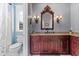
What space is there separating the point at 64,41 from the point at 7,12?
119 cm

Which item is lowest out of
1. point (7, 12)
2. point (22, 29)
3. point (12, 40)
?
point (12, 40)

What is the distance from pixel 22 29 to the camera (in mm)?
1463

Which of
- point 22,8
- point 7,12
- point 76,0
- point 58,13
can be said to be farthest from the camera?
point 58,13

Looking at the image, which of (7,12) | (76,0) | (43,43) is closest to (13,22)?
(7,12)

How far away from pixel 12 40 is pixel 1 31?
0.56 ft

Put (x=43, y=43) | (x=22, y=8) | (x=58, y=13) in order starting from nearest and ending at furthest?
(x=22, y=8) < (x=43, y=43) < (x=58, y=13)

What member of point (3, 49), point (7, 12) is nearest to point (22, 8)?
point (7, 12)

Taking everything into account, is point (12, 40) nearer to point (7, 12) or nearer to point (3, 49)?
point (3, 49)

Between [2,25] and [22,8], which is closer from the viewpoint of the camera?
[2,25]

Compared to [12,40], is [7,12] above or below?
above

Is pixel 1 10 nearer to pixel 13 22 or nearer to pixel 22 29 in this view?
pixel 13 22

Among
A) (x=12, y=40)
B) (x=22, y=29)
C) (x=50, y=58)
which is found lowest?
(x=50, y=58)

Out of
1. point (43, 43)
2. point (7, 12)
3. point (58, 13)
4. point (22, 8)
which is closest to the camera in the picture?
point (7, 12)

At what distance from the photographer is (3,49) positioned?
126 cm
